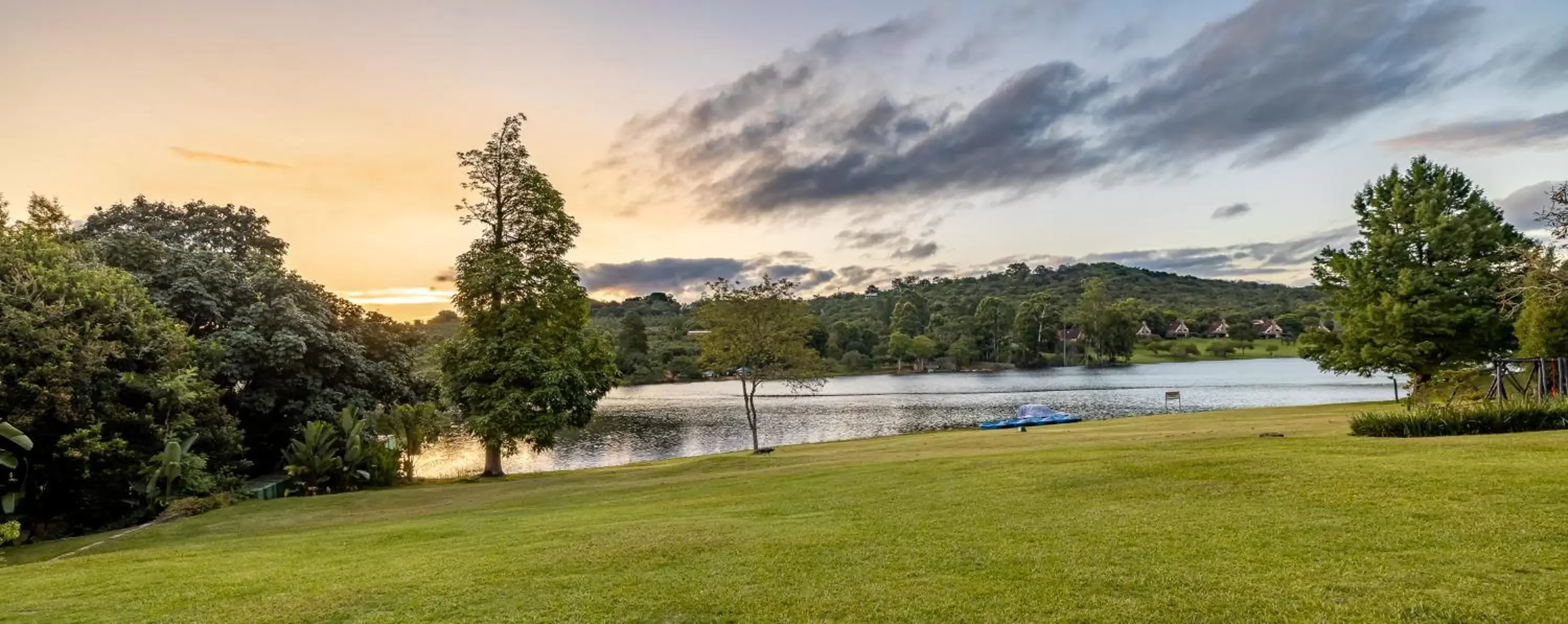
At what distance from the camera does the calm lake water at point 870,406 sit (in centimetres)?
4316

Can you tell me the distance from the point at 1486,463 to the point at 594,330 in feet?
88.8

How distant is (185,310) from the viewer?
84.0 ft

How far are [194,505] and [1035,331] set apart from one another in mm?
137328

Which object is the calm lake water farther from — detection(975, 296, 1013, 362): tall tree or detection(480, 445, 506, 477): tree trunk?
detection(975, 296, 1013, 362): tall tree

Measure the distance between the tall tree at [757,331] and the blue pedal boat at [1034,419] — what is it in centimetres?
1227

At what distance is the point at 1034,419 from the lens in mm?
42875

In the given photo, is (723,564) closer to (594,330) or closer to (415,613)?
(415,613)

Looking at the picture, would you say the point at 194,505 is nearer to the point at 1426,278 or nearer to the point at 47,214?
the point at 47,214

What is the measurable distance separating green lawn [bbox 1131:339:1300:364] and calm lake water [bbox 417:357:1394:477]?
27857mm

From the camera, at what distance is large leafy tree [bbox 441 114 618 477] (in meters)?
26.0

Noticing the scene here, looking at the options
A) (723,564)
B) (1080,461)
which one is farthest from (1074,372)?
(723,564)

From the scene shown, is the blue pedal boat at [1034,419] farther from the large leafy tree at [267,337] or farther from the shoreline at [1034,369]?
the shoreline at [1034,369]

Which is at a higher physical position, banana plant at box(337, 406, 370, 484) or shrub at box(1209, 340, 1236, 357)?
banana plant at box(337, 406, 370, 484)

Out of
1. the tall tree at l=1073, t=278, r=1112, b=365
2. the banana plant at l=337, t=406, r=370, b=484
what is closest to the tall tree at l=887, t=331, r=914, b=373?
the tall tree at l=1073, t=278, r=1112, b=365
